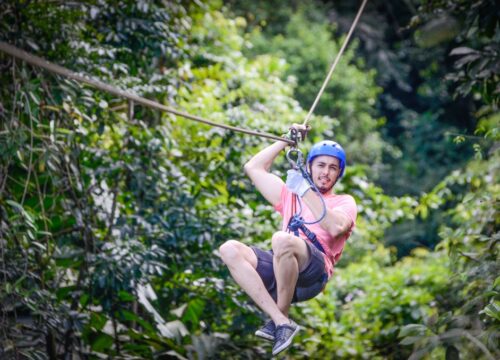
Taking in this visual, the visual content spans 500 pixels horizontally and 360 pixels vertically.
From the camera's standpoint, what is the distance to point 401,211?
22.6 ft

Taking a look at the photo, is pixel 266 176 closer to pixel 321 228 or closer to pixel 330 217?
pixel 321 228

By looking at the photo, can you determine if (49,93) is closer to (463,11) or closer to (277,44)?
(463,11)

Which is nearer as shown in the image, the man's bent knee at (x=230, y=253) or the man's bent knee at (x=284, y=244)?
the man's bent knee at (x=284, y=244)

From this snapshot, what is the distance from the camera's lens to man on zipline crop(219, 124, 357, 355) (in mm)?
3695

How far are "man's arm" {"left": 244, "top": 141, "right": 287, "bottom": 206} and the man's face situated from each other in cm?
Answer: 22

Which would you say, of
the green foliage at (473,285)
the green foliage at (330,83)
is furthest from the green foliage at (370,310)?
the green foliage at (330,83)

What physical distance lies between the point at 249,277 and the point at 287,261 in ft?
0.69

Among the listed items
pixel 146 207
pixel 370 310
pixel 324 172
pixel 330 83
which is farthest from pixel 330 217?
pixel 330 83

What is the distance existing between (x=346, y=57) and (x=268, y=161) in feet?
34.6

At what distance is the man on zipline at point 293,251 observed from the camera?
370 centimetres

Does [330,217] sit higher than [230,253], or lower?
higher

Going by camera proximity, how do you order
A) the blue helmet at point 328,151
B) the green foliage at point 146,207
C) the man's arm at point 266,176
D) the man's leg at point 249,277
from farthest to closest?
the green foliage at point 146,207, the man's arm at point 266,176, the blue helmet at point 328,151, the man's leg at point 249,277

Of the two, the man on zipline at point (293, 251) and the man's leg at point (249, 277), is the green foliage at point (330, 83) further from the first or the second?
the man's leg at point (249, 277)

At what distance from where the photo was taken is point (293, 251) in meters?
3.70
